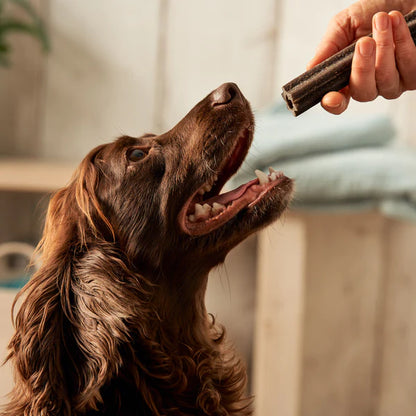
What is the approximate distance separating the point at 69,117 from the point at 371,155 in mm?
1163

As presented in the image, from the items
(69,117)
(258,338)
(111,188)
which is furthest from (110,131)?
(111,188)

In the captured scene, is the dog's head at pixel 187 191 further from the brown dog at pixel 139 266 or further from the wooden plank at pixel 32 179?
the wooden plank at pixel 32 179

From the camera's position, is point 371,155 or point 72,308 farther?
point 371,155

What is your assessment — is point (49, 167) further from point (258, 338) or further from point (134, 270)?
point (134, 270)

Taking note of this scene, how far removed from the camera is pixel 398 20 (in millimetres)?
987

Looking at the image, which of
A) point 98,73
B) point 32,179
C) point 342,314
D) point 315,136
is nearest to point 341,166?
point 315,136

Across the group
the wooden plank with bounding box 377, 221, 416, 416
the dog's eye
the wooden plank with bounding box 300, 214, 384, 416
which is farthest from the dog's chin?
the wooden plank with bounding box 377, 221, 416, 416

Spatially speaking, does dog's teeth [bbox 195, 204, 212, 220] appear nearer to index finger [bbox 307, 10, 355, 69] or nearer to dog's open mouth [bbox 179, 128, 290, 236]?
dog's open mouth [bbox 179, 128, 290, 236]

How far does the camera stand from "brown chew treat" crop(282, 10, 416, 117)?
3.09 ft

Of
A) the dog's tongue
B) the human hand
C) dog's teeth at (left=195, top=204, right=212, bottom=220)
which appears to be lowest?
dog's teeth at (left=195, top=204, right=212, bottom=220)

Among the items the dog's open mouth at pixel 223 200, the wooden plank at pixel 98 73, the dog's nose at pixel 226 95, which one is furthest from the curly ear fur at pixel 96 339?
the wooden plank at pixel 98 73

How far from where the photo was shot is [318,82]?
37.5 inches

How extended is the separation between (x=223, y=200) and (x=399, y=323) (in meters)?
1.33

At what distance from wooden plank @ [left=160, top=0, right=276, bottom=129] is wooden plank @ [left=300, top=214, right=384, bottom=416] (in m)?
0.58
